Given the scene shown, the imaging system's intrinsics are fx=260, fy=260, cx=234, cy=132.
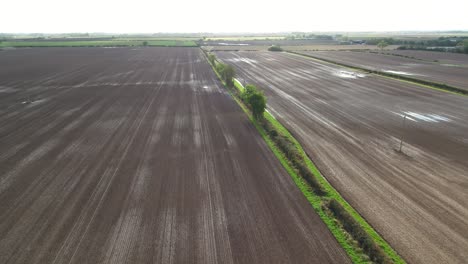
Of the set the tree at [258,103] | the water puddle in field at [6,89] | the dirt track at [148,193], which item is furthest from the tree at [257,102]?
the water puddle in field at [6,89]

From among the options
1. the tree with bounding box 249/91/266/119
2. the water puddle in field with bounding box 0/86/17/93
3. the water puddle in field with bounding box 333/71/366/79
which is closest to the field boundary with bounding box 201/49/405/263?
the tree with bounding box 249/91/266/119

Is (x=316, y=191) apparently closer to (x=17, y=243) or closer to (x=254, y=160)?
(x=254, y=160)

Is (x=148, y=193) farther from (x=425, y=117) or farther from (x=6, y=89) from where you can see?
(x=6, y=89)

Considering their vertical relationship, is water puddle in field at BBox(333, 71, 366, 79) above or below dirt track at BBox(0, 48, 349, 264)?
above

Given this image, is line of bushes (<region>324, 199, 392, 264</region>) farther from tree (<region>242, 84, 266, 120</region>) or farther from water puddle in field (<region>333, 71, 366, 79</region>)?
water puddle in field (<region>333, 71, 366, 79</region>)

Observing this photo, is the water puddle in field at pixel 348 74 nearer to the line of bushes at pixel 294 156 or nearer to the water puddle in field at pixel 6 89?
the line of bushes at pixel 294 156

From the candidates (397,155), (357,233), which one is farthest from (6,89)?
(397,155)
